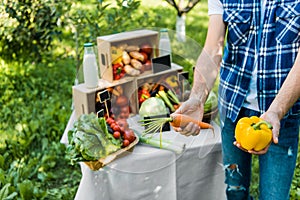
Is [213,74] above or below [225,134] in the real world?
above

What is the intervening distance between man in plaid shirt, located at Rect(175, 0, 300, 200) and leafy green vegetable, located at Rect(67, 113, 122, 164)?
1.58 feet

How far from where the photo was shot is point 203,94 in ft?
5.95

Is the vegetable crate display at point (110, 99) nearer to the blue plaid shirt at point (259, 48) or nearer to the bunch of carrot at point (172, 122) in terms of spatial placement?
the bunch of carrot at point (172, 122)

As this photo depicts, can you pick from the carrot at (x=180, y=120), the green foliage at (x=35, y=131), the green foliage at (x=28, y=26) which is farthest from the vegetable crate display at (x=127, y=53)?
the green foliage at (x=28, y=26)

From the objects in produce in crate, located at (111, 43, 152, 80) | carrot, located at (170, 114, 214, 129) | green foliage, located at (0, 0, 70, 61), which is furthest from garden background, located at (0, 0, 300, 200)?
carrot, located at (170, 114, 214, 129)

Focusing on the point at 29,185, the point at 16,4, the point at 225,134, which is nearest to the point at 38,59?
the point at 16,4

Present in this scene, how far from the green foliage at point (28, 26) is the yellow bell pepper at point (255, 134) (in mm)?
2287

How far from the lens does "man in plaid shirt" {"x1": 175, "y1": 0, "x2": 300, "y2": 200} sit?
5.33 ft

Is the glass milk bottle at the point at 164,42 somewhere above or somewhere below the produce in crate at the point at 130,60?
above

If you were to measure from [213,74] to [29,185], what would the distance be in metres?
1.58

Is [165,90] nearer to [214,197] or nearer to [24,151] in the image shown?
[214,197]

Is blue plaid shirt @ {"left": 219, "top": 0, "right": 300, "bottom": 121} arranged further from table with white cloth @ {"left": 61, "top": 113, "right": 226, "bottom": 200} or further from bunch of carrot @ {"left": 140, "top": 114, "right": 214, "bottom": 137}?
table with white cloth @ {"left": 61, "top": 113, "right": 226, "bottom": 200}

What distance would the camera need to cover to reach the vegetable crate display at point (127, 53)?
2281 mm

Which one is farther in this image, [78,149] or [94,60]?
[94,60]
